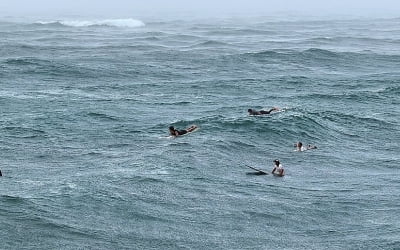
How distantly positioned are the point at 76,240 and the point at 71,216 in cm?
288

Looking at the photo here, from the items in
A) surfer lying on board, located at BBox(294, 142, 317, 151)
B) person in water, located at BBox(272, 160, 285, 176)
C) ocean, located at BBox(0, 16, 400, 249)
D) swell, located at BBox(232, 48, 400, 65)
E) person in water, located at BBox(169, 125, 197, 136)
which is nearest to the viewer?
ocean, located at BBox(0, 16, 400, 249)

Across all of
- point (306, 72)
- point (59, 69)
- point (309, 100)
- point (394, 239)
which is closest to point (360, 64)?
point (306, 72)

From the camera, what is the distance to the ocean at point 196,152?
32844mm

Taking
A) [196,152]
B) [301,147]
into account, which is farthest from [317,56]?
[196,152]

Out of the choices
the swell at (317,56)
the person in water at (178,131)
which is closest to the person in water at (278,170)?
the person in water at (178,131)

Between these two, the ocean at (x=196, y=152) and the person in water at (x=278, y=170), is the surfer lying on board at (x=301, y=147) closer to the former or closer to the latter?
the ocean at (x=196, y=152)

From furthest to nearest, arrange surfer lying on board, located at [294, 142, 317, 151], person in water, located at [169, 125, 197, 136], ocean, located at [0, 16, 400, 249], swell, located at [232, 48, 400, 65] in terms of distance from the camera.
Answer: swell, located at [232, 48, 400, 65] < person in water, located at [169, 125, 197, 136] < surfer lying on board, located at [294, 142, 317, 151] < ocean, located at [0, 16, 400, 249]

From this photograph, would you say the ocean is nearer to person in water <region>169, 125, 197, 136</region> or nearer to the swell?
person in water <region>169, 125, 197, 136</region>

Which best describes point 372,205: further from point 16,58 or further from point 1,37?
point 1,37

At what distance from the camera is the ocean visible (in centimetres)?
3284

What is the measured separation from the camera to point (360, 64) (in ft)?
299

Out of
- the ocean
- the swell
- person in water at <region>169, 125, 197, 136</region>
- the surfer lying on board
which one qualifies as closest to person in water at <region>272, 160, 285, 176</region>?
the ocean

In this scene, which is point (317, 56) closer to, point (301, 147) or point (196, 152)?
point (301, 147)

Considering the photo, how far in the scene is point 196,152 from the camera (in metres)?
45.3
